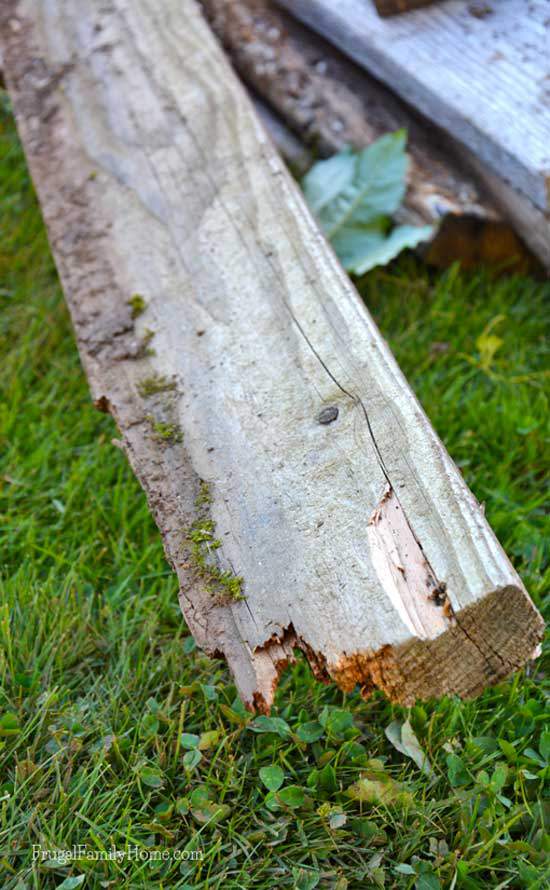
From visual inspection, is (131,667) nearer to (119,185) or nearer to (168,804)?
(168,804)

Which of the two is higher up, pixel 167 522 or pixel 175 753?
pixel 167 522

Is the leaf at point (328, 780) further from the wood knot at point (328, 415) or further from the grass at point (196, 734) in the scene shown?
the wood knot at point (328, 415)

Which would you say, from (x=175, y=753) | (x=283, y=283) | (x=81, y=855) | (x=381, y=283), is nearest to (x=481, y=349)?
(x=381, y=283)

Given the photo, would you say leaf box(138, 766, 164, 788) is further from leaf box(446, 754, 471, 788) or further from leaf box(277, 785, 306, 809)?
leaf box(446, 754, 471, 788)

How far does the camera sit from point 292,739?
160 cm

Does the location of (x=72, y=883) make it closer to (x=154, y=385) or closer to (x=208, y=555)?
(x=208, y=555)

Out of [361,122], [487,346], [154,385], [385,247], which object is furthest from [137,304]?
[361,122]

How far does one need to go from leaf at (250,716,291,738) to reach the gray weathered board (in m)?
1.61

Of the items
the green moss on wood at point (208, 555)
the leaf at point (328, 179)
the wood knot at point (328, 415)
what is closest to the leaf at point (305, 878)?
the green moss on wood at point (208, 555)

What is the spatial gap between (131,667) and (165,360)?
0.66 metres

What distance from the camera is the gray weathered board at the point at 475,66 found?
7.97 ft

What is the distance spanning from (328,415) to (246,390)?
0.21 metres

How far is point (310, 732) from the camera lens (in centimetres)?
159

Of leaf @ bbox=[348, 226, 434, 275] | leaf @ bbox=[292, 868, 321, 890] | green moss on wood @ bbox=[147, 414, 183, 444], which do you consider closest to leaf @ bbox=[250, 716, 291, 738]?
leaf @ bbox=[292, 868, 321, 890]
